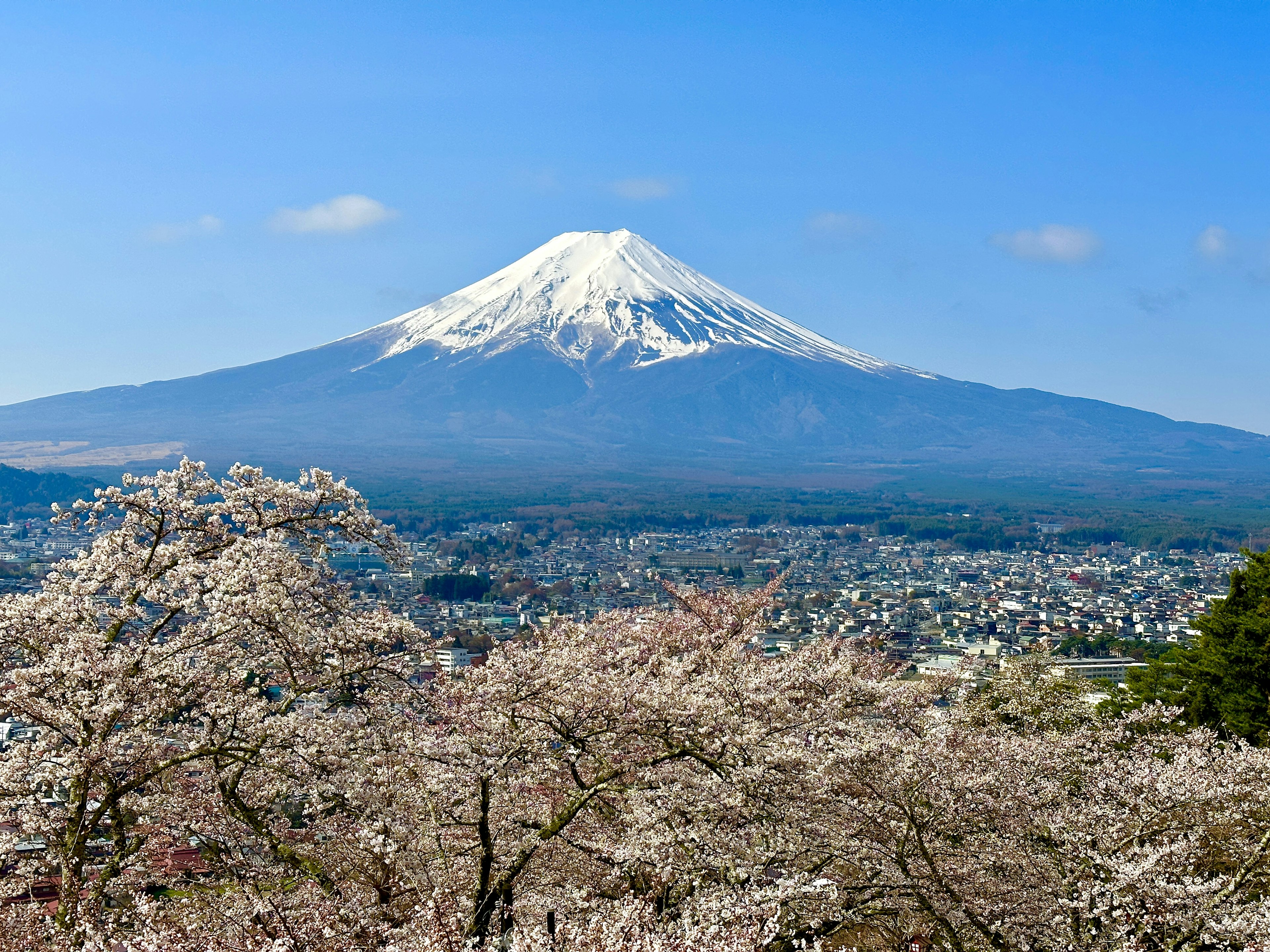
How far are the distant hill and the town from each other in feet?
19.9

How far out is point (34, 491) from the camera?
9506 cm

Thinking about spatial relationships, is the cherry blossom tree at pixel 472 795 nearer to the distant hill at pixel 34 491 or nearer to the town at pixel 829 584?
the town at pixel 829 584

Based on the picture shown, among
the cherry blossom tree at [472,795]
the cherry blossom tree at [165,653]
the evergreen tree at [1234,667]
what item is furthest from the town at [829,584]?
the cherry blossom tree at [165,653]

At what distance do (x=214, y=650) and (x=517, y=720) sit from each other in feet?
6.74

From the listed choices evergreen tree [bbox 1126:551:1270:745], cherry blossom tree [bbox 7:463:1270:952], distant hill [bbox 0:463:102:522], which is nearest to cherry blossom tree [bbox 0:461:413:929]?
cherry blossom tree [bbox 7:463:1270:952]

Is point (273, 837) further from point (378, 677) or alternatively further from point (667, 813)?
point (667, 813)

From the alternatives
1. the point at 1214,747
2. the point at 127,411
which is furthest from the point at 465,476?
the point at 1214,747

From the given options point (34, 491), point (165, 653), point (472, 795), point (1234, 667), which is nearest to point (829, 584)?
point (1234, 667)

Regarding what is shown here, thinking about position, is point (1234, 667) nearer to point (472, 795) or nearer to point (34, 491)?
point (472, 795)

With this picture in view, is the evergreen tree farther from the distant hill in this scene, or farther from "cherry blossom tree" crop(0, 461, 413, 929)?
the distant hill

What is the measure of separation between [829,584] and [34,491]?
64622mm

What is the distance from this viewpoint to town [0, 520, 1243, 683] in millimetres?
38281

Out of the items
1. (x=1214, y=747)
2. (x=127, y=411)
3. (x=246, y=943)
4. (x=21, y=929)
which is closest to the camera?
(x=246, y=943)

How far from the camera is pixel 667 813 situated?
8.64 metres
